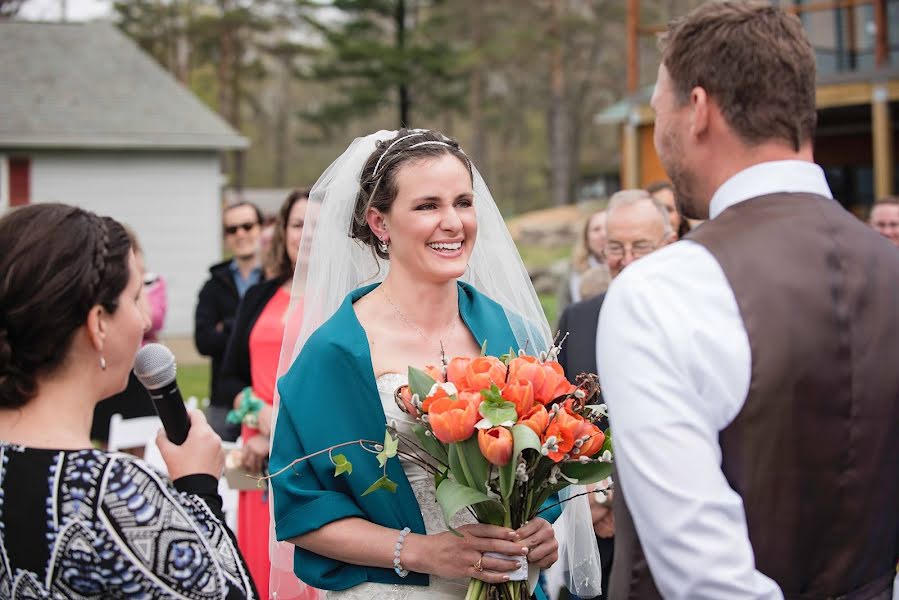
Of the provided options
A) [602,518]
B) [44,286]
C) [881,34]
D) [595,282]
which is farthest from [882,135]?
[44,286]

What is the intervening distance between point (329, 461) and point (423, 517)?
Answer: 1.10 feet

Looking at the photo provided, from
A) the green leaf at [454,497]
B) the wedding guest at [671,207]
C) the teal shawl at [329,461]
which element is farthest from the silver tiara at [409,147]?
the wedding guest at [671,207]

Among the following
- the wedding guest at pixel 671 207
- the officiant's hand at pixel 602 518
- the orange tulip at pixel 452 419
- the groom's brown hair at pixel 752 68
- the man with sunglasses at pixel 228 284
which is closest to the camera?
the groom's brown hair at pixel 752 68

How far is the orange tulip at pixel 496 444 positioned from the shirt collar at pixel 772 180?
0.80 meters

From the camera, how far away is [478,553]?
9.30 ft

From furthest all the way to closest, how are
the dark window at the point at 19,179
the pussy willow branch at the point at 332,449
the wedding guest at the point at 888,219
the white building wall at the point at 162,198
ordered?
the white building wall at the point at 162,198, the dark window at the point at 19,179, the wedding guest at the point at 888,219, the pussy willow branch at the point at 332,449

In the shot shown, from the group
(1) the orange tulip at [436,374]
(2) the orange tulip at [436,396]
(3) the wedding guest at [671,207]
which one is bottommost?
(2) the orange tulip at [436,396]

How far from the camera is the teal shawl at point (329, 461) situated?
301cm

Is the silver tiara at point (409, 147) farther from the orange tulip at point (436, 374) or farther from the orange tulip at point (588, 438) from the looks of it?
the orange tulip at point (588, 438)

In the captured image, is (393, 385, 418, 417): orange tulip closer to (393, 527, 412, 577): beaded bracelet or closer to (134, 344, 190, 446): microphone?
(393, 527, 412, 577): beaded bracelet

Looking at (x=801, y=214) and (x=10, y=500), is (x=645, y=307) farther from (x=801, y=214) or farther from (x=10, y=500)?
(x=10, y=500)

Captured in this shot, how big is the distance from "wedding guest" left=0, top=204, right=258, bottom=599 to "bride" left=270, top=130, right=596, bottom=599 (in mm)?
708

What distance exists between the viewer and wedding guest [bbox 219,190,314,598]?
5.27 meters

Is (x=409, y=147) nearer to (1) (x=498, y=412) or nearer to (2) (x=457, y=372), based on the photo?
(2) (x=457, y=372)
